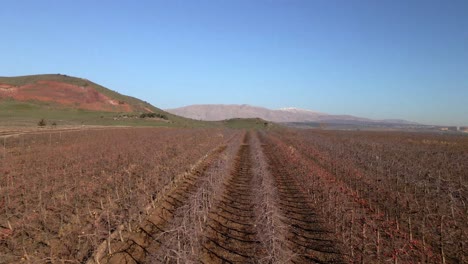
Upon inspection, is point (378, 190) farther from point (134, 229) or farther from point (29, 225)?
point (29, 225)

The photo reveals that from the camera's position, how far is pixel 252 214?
10438 mm

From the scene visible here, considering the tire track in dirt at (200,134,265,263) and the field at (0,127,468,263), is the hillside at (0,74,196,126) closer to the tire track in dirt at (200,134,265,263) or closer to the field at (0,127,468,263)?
the field at (0,127,468,263)

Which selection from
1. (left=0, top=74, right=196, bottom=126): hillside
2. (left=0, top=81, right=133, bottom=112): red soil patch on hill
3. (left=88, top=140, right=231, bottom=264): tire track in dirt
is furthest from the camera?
(left=0, top=81, right=133, bottom=112): red soil patch on hill

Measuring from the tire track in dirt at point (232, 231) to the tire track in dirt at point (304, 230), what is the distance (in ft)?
3.18

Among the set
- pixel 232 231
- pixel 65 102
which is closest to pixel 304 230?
pixel 232 231

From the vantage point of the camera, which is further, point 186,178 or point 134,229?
point 186,178

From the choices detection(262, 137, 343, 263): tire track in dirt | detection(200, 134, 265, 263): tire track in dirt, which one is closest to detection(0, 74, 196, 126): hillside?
detection(200, 134, 265, 263): tire track in dirt

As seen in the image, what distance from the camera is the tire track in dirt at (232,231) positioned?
295 inches

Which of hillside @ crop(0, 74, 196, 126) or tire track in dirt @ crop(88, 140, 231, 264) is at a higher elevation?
hillside @ crop(0, 74, 196, 126)

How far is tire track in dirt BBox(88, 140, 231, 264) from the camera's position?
23.9ft

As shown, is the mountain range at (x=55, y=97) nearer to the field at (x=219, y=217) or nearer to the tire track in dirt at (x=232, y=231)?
the field at (x=219, y=217)

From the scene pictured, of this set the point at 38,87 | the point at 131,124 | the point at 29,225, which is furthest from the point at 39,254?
the point at 38,87

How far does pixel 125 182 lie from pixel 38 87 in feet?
257

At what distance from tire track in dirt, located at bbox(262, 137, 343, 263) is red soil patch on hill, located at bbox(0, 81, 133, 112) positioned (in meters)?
73.1
